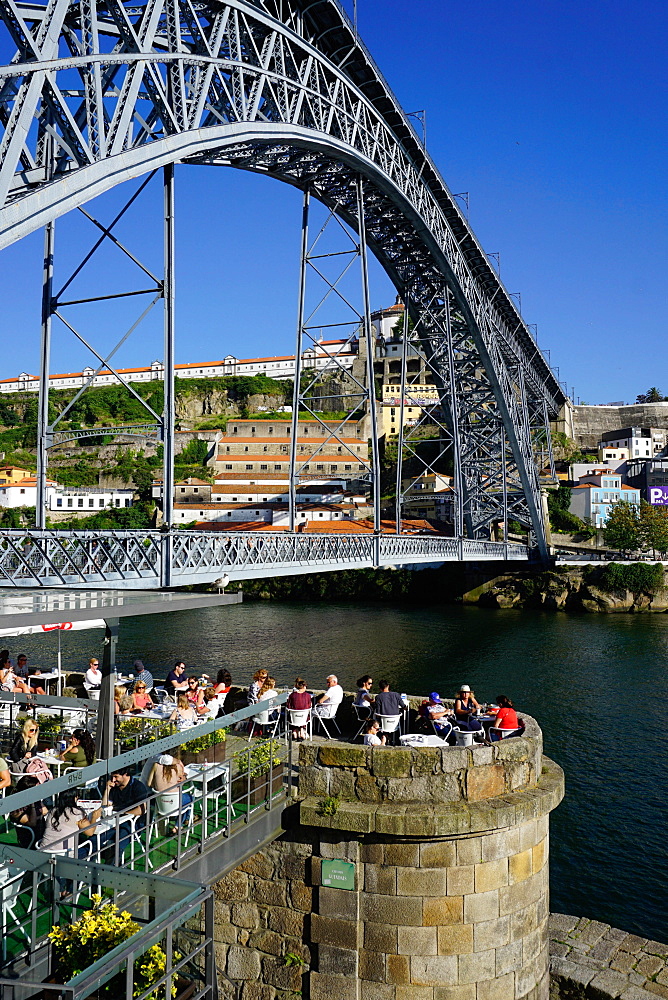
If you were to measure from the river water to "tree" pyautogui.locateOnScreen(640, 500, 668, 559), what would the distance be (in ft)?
35.1

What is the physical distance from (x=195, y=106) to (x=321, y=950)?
12918 mm

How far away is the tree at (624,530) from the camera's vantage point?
1975 inches

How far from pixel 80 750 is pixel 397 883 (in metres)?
2.84

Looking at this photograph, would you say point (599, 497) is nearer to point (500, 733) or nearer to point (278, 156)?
point (278, 156)

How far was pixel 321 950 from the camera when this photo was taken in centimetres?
689

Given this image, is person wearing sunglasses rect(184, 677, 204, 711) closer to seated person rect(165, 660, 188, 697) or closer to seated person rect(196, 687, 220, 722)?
seated person rect(196, 687, 220, 722)

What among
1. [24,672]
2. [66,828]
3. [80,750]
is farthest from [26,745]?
[24,672]

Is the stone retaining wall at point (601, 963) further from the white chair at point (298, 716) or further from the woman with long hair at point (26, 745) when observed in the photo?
the woman with long hair at point (26, 745)

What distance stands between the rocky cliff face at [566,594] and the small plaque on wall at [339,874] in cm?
3761

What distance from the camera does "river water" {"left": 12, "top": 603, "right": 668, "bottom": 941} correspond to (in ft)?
36.8

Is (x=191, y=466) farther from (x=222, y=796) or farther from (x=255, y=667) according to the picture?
(x=222, y=796)

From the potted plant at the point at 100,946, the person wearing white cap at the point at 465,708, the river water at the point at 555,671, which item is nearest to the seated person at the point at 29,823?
the potted plant at the point at 100,946

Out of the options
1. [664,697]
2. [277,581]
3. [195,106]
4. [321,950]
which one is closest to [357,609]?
[277,581]

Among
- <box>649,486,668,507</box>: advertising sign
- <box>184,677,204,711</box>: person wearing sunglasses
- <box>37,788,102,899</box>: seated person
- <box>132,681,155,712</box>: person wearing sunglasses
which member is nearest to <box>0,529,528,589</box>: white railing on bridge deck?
<box>132,681,155,712</box>: person wearing sunglasses
